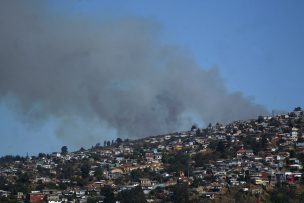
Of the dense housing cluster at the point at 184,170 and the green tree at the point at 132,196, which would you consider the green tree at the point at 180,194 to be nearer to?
the dense housing cluster at the point at 184,170

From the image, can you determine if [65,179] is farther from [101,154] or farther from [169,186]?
[101,154]

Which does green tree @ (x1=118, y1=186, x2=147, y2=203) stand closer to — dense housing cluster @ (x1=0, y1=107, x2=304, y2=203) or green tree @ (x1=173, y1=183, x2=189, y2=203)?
dense housing cluster @ (x1=0, y1=107, x2=304, y2=203)

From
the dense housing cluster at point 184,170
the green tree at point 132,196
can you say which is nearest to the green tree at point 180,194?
the dense housing cluster at point 184,170

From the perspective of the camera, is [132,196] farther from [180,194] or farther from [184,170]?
[184,170]

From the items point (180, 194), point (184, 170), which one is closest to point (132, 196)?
point (180, 194)

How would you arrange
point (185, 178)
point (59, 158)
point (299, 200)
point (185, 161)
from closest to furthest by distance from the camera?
point (299, 200) < point (185, 178) < point (185, 161) < point (59, 158)

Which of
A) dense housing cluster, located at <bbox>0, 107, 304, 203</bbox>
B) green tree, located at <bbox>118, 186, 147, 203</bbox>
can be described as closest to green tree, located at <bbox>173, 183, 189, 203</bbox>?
dense housing cluster, located at <bbox>0, 107, 304, 203</bbox>

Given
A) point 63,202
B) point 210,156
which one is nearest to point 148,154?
point 210,156

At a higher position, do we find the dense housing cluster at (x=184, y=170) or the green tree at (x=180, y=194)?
the dense housing cluster at (x=184, y=170)
